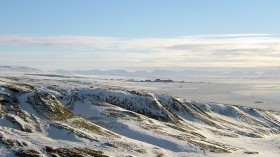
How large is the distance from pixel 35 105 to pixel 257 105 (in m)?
105

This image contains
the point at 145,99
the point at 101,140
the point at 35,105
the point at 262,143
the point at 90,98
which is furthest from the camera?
the point at 145,99

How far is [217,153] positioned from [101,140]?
18.3 m

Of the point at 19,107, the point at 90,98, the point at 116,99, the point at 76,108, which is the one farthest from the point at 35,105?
the point at 116,99

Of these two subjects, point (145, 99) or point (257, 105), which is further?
point (257, 105)

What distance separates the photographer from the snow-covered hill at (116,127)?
5494 centimetres

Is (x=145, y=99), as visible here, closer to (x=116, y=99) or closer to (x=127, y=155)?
(x=116, y=99)

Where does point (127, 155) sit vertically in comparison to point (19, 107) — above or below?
below

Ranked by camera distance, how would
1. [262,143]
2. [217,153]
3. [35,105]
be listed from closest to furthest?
[217,153] < [35,105] < [262,143]

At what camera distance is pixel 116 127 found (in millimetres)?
71750

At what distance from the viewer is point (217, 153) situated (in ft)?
210

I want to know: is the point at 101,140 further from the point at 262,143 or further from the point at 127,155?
the point at 262,143

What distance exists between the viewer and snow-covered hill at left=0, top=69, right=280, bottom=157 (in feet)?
180

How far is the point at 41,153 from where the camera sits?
161 feet

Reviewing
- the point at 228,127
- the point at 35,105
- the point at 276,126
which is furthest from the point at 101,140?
the point at 276,126
